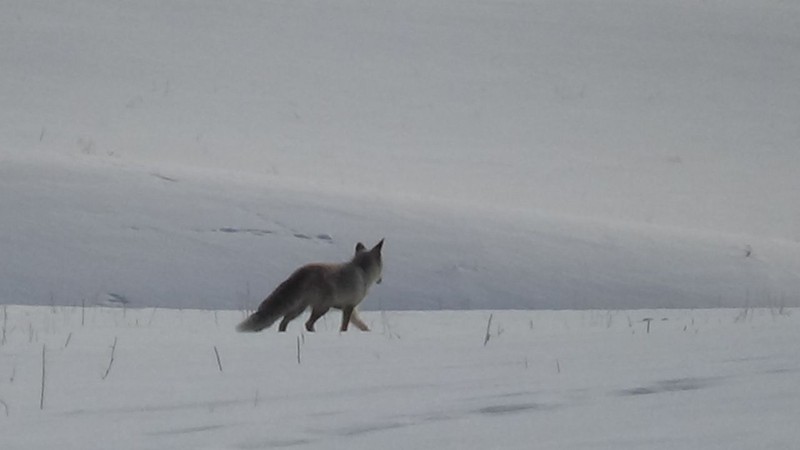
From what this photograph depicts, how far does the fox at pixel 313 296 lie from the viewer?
6195mm

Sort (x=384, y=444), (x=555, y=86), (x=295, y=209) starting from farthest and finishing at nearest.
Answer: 1. (x=555, y=86)
2. (x=295, y=209)
3. (x=384, y=444)

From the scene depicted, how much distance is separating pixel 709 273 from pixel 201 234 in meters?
3.76

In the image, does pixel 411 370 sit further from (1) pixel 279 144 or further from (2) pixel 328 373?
(1) pixel 279 144

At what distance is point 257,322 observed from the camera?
6.14 meters

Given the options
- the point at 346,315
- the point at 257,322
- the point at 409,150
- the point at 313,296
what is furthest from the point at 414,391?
the point at 409,150

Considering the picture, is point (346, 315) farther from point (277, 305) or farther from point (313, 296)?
point (277, 305)

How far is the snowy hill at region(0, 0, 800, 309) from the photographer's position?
9.75m

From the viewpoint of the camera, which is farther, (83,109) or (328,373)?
(83,109)

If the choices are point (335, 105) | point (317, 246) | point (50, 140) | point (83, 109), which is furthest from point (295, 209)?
point (335, 105)

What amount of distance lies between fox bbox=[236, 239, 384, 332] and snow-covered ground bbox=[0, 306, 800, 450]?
1205mm

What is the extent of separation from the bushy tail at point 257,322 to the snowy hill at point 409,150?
8.35 feet

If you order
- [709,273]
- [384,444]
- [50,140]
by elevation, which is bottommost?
[384,444]

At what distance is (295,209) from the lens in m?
10.8

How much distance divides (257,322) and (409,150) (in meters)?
11.9
